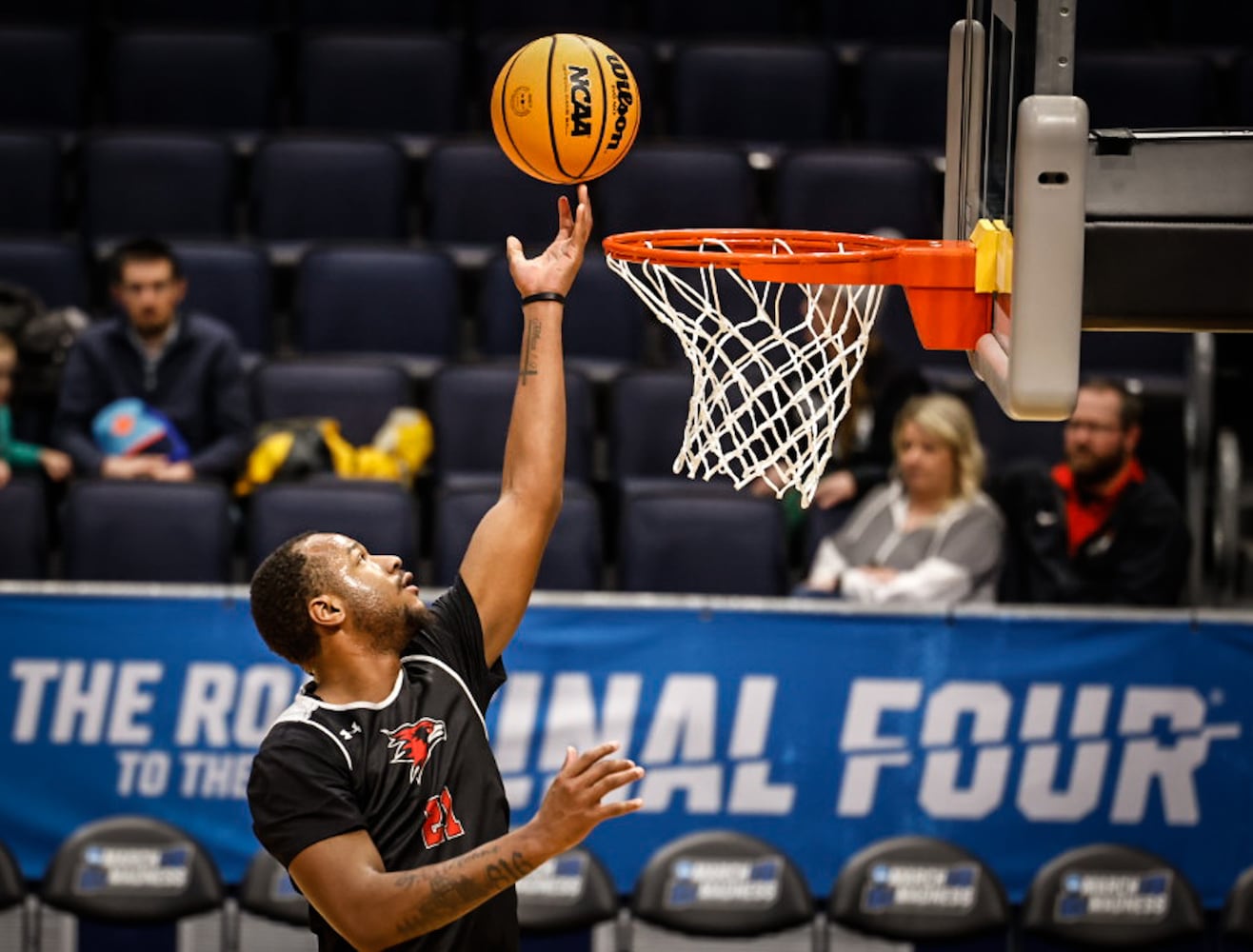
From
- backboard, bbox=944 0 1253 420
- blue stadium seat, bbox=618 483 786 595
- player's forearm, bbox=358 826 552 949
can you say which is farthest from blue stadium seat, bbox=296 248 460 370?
player's forearm, bbox=358 826 552 949

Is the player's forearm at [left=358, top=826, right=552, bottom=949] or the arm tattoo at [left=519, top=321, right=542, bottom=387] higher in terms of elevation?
the arm tattoo at [left=519, top=321, right=542, bottom=387]

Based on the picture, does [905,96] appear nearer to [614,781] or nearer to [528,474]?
[528,474]

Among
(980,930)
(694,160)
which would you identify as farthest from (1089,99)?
(980,930)

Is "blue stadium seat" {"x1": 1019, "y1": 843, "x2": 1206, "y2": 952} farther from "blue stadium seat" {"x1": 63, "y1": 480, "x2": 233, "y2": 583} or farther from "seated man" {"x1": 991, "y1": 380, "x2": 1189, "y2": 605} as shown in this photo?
"blue stadium seat" {"x1": 63, "y1": 480, "x2": 233, "y2": 583}

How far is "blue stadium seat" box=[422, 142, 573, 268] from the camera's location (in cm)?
838

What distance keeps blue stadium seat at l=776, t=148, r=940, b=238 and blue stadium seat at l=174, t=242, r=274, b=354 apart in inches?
86.4

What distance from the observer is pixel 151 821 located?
5902 millimetres

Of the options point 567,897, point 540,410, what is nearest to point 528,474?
point 540,410

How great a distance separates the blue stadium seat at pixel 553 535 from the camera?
653 centimetres

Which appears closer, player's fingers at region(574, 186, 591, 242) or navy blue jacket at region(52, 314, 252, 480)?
player's fingers at region(574, 186, 591, 242)

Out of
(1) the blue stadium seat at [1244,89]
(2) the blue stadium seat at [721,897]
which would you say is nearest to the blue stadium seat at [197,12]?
(1) the blue stadium seat at [1244,89]

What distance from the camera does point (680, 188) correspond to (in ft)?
27.0

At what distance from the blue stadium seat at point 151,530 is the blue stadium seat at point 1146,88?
4423 mm

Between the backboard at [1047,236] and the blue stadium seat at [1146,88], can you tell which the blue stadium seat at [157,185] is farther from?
the backboard at [1047,236]
